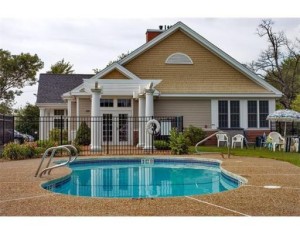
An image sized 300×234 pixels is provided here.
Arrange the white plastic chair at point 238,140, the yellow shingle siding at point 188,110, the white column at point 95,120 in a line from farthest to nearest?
the yellow shingle siding at point 188,110, the white plastic chair at point 238,140, the white column at point 95,120

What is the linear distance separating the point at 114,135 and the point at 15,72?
54.2 ft

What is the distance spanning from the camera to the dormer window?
24.0 m

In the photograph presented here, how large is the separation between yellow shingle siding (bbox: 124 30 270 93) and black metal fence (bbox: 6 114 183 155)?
2.94m

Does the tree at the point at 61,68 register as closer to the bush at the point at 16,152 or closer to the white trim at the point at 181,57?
the white trim at the point at 181,57

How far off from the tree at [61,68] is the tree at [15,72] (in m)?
7.87

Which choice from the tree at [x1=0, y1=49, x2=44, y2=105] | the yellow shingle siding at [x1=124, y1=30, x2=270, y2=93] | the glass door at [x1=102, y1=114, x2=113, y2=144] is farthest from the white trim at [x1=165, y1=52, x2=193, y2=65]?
the tree at [x1=0, y1=49, x2=44, y2=105]

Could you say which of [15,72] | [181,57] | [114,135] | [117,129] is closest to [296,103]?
[181,57]

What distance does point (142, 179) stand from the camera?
12.2m

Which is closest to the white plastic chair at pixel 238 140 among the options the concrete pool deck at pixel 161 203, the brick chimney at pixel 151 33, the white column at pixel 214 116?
the white column at pixel 214 116

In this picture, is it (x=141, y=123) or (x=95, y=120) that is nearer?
(x=95, y=120)

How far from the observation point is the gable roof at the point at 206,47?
77.3 ft

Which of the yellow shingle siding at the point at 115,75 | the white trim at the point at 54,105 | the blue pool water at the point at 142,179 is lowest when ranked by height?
the blue pool water at the point at 142,179

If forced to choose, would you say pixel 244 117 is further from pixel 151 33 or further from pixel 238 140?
pixel 151 33
